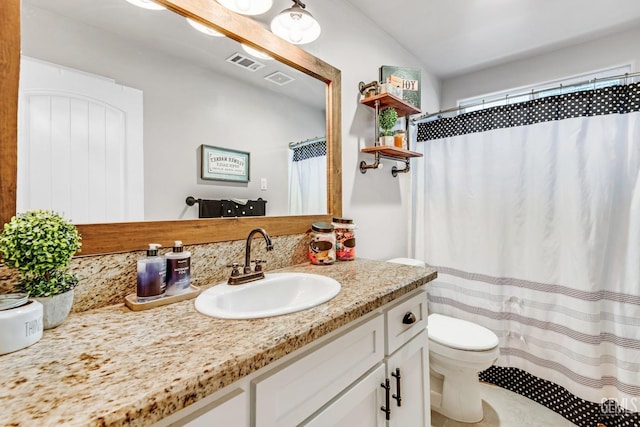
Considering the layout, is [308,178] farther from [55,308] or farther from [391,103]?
[55,308]

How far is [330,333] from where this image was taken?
76cm

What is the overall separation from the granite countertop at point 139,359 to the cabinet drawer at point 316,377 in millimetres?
58

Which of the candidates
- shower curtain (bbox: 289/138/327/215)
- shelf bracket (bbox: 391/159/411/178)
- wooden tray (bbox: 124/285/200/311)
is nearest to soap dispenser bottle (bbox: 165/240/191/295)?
wooden tray (bbox: 124/285/200/311)

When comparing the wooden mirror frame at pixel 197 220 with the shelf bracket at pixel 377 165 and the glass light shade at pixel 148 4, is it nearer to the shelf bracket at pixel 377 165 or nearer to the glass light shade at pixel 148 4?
the glass light shade at pixel 148 4

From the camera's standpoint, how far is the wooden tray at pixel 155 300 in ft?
2.54

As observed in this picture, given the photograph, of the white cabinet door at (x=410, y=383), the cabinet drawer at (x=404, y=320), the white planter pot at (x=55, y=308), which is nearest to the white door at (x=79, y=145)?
the white planter pot at (x=55, y=308)

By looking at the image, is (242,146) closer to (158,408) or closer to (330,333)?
(330,333)

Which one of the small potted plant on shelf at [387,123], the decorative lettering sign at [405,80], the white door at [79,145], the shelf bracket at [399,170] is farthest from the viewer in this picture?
the shelf bracket at [399,170]

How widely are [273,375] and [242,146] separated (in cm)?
85

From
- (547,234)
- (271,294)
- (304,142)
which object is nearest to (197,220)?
(271,294)

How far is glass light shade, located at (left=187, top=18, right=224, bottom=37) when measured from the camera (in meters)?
1.01

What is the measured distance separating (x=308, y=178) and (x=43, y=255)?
100 centimetres

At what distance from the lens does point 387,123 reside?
68.3 inches

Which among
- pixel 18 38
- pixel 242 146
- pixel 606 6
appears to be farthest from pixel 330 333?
pixel 606 6
